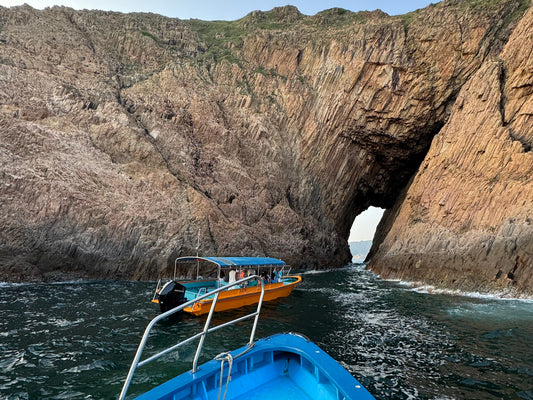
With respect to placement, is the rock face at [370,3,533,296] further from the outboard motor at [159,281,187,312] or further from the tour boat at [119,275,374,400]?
the tour boat at [119,275,374,400]

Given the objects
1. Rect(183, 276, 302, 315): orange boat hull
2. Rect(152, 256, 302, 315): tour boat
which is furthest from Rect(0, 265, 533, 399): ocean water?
Rect(152, 256, 302, 315): tour boat

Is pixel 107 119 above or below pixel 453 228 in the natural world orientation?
above

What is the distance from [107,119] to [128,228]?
13304 mm

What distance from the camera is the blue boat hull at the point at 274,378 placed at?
5387 millimetres

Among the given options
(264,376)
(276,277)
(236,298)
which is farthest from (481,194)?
(264,376)

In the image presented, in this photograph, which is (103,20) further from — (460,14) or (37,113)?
(460,14)

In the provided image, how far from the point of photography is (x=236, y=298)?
16.2 m

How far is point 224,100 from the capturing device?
140 feet

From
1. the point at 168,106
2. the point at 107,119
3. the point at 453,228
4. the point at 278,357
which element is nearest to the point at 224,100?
the point at 168,106

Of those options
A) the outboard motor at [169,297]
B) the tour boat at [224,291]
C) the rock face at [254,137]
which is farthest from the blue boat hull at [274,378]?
the rock face at [254,137]

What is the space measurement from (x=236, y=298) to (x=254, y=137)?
27218 millimetres

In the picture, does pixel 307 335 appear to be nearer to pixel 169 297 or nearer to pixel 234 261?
pixel 169 297

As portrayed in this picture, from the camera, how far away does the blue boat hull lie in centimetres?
539

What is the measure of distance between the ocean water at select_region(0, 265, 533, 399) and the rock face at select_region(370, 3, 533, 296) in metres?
4.99
